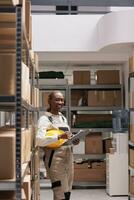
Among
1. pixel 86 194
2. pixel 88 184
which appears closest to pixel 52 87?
pixel 88 184

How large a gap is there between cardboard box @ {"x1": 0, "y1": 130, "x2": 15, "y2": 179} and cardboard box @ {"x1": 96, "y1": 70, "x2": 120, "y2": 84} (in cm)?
589

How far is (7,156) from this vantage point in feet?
7.27

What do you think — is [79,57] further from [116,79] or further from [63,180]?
[63,180]

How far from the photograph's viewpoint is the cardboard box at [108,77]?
8000 mm

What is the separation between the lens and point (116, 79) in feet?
26.3

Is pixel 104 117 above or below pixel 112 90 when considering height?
below

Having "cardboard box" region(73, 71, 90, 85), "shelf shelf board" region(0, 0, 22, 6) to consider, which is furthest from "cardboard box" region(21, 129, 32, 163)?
"cardboard box" region(73, 71, 90, 85)

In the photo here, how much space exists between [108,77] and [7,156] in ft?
19.5

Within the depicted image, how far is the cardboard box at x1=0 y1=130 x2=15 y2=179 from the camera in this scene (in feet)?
7.27

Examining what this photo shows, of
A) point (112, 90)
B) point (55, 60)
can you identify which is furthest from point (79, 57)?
point (112, 90)

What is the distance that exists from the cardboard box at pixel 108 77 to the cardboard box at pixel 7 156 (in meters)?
5.89

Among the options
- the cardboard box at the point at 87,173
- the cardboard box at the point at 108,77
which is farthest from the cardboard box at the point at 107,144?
the cardboard box at the point at 108,77

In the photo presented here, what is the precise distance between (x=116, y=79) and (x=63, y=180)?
3.89m

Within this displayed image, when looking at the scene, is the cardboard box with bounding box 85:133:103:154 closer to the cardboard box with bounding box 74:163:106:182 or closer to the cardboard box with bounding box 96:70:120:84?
the cardboard box with bounding box 74:163:106:182
